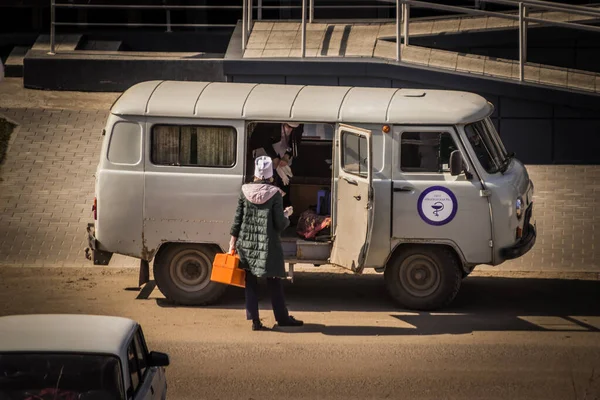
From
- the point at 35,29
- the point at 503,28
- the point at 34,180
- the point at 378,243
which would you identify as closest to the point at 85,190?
the point at 34,180

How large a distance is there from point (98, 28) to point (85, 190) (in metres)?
8.60

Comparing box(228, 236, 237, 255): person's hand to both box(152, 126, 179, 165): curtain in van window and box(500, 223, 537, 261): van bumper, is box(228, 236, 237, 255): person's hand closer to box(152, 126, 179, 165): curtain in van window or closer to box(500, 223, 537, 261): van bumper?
box(152, 126, 179, 165): curtain in van window

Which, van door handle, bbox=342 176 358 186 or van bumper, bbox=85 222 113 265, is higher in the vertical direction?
van door handle, bbox=342 176 358 186

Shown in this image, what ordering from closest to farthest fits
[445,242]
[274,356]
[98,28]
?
1. [274,356]
2. [445,242]
3. [98,28]

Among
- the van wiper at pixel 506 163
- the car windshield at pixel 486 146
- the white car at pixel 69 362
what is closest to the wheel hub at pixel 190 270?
the car windshield at pixel 486 146

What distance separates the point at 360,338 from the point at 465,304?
201 cm

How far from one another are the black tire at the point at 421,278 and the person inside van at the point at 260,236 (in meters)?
1.51

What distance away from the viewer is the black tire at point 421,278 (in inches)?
536

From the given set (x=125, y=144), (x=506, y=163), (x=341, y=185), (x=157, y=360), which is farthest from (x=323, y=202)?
(x=157, y=360)

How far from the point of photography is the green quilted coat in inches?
499

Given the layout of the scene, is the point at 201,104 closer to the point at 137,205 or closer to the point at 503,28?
the point at 137,205

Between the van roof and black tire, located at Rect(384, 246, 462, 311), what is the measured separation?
58.4 inches

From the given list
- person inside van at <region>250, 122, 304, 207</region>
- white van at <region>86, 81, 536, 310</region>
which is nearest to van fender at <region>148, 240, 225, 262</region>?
white van at <region>86, 81, 536, 310</region>

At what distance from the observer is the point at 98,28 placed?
25938 mm
